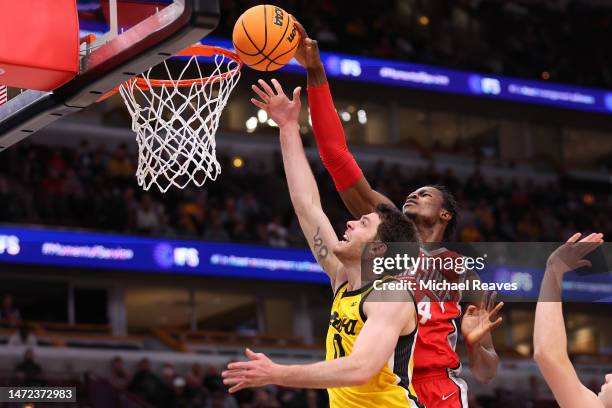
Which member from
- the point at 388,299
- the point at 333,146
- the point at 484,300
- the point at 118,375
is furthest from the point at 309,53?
the point at 118,375

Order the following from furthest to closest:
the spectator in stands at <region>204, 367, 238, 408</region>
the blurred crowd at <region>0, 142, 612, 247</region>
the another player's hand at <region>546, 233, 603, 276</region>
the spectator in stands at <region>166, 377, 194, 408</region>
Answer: the blurred crowd at <region>0, 142, 612, 247</region> < the spectator in stands at <region>204, 367, 238, 408</region> < the spectator in stands at <region>166, 377, 194, 408</region> < the another player's hand at <region>546, 233, 603, 276</region>

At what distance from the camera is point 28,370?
1182 centimetres

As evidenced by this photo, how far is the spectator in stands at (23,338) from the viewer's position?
1298cm

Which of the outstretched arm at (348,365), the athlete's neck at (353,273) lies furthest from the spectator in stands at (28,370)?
the outstretched arm at (348,365)

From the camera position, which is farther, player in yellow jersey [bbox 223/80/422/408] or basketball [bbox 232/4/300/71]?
basketball [bbox 232/4/300/71]

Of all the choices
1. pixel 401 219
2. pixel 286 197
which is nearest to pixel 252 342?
pixel 286 197

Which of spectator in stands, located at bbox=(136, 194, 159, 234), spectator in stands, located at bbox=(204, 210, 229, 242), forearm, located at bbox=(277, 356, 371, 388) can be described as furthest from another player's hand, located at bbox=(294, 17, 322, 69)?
spectator in stands, located at bbox=(204, 210, 229, 242)

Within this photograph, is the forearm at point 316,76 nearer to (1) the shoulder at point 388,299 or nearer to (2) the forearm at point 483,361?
(1) the shoulder at point 388,299

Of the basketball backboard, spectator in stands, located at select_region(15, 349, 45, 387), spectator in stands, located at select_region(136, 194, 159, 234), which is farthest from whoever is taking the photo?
spectator in stands, located at select_region(136, 194, 159, 234)

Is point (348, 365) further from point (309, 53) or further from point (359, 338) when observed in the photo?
point (309, 53)

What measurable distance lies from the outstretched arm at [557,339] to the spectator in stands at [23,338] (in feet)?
34.5

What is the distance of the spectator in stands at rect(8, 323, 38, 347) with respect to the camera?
42.6ft

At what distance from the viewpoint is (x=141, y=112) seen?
5.39m

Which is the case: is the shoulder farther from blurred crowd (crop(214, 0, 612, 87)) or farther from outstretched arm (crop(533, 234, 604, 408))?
blurred crowd (crop(214, 0, 612, 87))
